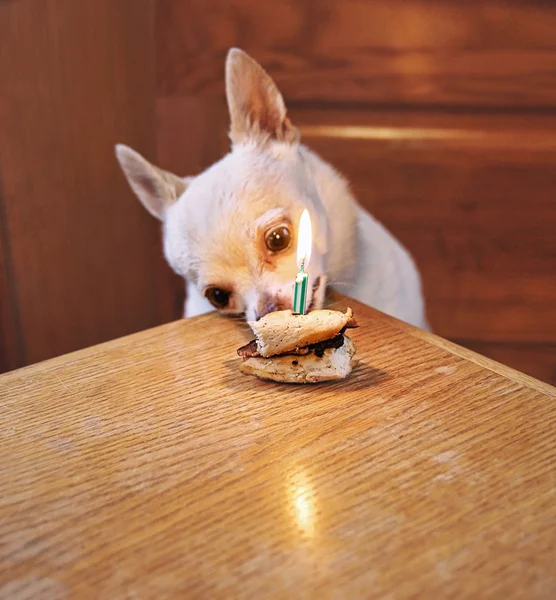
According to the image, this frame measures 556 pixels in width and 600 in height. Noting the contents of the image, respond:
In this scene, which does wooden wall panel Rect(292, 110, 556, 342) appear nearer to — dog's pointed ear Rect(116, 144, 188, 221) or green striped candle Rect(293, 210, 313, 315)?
dog's pointed ear Rect(116, 144, 188, 221)

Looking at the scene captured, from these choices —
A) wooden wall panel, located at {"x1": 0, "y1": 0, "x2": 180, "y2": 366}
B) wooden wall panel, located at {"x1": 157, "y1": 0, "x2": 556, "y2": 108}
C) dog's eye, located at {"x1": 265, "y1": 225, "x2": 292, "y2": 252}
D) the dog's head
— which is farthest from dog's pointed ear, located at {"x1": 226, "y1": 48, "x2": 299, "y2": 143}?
wooden wall panel, located at {"x1": 0, "y1": 0, "x2": 180, "y2": 366}

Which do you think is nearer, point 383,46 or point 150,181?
point 150,181

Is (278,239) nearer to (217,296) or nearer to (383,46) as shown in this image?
(217,296)

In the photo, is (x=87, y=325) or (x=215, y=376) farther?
(x=87, y=325)

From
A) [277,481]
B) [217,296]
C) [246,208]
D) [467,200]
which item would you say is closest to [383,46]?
[467,200]

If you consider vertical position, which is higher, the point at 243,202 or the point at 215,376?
the point at 243,202

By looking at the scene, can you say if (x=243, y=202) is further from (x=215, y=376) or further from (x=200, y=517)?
(x=200, y=517)

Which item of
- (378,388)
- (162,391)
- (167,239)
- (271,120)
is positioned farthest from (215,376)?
(271,120)
